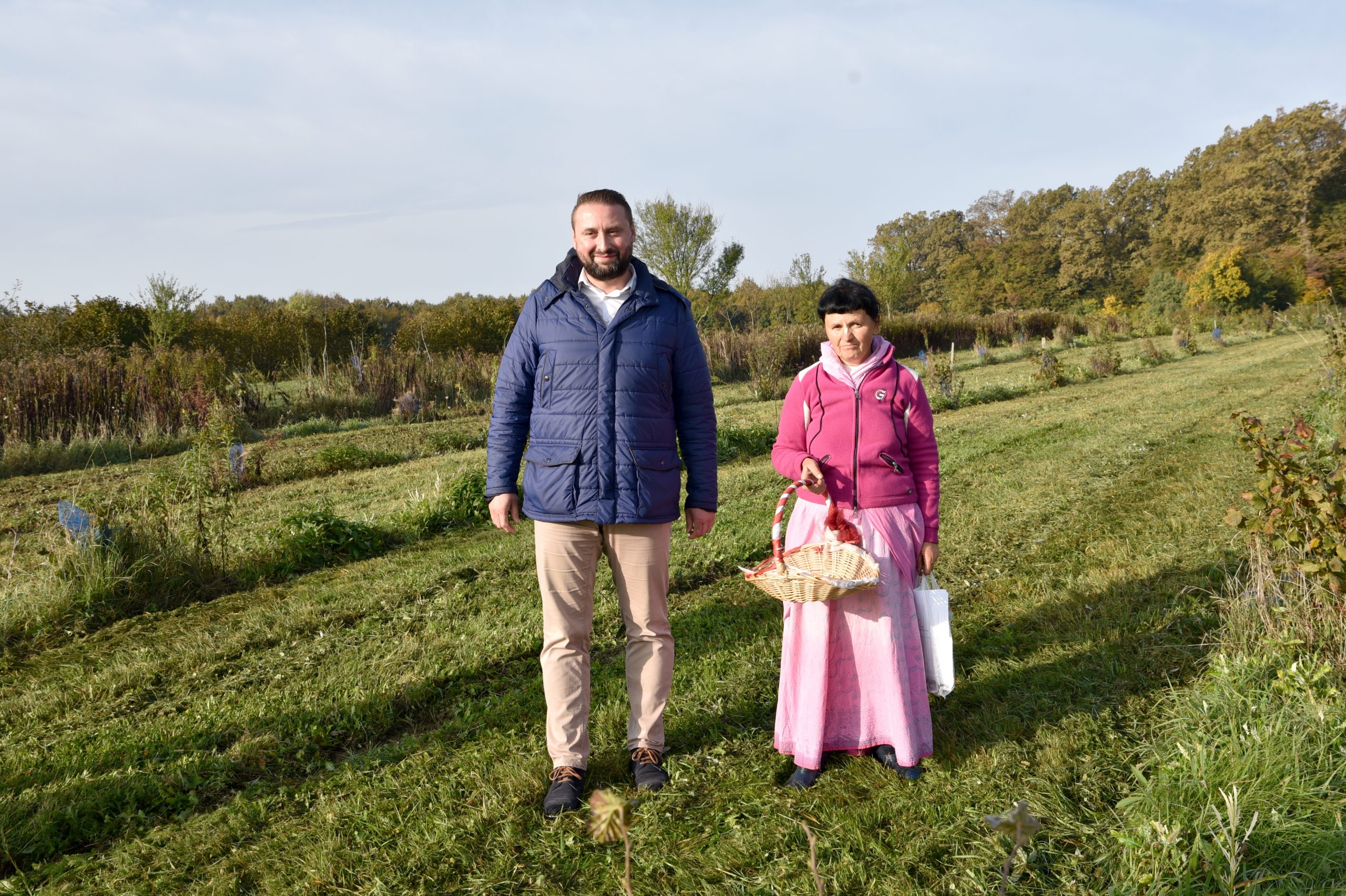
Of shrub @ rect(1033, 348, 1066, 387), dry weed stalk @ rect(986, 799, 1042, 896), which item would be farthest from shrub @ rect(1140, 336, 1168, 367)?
dry weed stalk @ rect(986, 799, 1042, 896)

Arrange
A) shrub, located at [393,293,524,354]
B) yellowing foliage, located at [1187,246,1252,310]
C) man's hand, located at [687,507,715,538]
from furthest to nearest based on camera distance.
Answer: yellowing foliage, located at [1187,246,1252,310] → shrub, located at [393,293,524,354] → man's hand, located at [687,507,715,538]

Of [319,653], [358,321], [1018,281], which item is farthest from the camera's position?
[1018,281]

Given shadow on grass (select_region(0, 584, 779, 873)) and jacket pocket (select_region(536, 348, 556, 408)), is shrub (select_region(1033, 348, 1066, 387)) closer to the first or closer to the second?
shadow on grass (select_region(0, 584, 779, 873))

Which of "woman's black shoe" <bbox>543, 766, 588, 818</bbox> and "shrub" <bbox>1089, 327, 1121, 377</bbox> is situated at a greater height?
"shrub" <bbox>1089, 327, 1121, 377</bbox>

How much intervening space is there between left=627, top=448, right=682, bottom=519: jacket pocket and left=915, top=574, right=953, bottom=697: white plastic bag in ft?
3.19

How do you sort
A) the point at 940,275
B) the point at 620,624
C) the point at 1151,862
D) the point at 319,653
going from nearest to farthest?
1. the point at 1151,862
2. the point at 319,653
3. the point at 620,624
4. the point at 940,275

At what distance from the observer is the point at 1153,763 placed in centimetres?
291

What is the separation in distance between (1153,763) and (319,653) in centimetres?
392

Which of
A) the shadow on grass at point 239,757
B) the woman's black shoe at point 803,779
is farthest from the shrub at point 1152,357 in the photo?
the woman's black shoe at point 803,779

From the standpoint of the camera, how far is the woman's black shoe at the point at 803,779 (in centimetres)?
295

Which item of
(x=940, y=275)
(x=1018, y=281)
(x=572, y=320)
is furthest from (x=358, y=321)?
(x=940, y=275)

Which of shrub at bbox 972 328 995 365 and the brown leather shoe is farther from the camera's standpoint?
shrub at bbox 972 328 995 365

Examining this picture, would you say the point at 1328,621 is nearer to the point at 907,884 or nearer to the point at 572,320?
the point at 907,884

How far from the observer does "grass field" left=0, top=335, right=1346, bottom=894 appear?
101 inches
